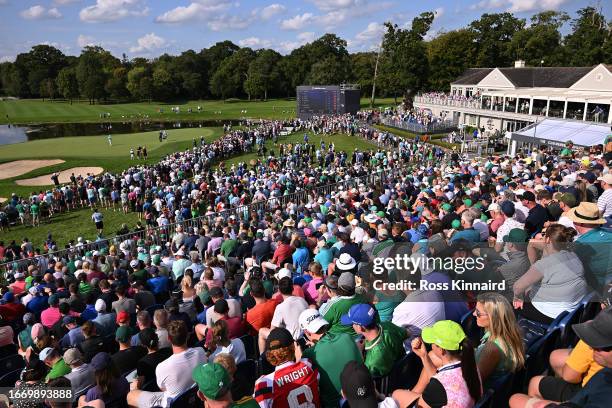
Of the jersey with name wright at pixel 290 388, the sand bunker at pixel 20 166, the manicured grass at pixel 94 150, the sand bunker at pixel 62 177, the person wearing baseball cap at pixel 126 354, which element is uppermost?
the jersey with name wright at pixel 290 388

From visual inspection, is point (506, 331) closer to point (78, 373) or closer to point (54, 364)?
point (78, 373)

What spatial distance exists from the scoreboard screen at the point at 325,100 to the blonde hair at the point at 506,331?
1818 inches

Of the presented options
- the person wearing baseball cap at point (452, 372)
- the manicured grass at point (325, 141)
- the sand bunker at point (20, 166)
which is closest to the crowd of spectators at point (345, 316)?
the person wearing baseball cap at point (452, 372)

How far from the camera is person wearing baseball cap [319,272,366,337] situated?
209 inches

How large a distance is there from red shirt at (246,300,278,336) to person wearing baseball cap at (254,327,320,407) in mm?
2100

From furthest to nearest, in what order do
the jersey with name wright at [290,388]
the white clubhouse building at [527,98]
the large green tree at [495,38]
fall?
the large green tree at [495,38] → the white clubhouse building at [527,98] → the jersey with name wright at [290,388]

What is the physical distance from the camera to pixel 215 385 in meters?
3.56

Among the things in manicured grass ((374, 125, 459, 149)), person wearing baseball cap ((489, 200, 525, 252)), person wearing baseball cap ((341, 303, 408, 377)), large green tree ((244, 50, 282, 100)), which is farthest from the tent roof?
large green tree ((244, 50, 282, 100))

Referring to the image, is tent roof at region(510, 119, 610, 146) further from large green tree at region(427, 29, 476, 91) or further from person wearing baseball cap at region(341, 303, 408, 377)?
large green tree at region(427, 29, 476, 91)

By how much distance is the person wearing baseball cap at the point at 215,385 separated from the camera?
3.56 m

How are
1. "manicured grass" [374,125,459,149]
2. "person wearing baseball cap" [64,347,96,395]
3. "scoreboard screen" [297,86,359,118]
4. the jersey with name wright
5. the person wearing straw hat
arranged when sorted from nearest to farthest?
the jersey with name wright → "person wearing baseball cap" [64,347,96,395] → the person wearing straw hat → "manicured grass" [374,125,459,149] → "scoreboard screen" [297,86,359,118]

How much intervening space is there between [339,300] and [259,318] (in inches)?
52.9

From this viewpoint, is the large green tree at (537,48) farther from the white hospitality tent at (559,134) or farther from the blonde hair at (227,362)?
the blonde hair at (227,362)

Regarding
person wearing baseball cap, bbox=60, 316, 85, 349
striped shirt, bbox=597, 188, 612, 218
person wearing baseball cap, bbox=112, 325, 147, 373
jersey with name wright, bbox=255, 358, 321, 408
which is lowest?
person wearing baseball cap, bbox=60, 316, 85, 349
